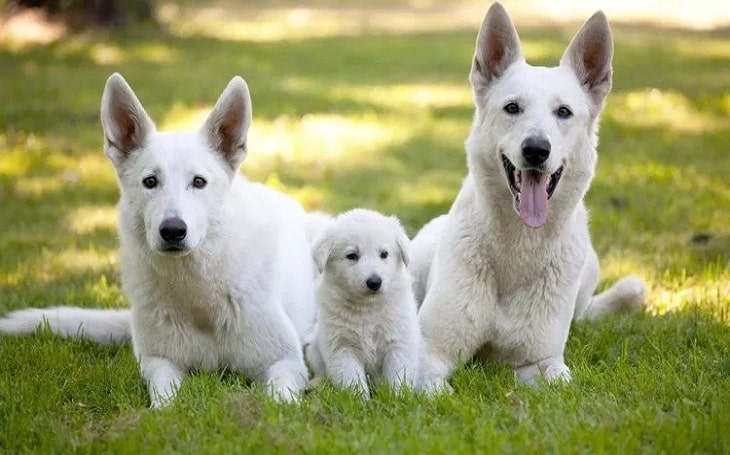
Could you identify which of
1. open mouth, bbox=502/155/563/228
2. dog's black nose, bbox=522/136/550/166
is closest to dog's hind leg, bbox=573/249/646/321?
open mouth, bbox=502/155/563/228

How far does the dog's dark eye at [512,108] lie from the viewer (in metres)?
5.32

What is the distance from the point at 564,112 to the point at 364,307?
1426 millimetres

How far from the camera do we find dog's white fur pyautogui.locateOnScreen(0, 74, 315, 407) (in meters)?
5.16

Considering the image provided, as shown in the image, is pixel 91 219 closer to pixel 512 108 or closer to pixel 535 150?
pixel 512 108

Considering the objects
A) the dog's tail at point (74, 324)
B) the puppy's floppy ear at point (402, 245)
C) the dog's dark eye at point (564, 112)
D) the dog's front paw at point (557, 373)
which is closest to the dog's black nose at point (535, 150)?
the dog's dark eye at point (564, 112)

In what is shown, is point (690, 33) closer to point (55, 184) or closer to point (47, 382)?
point (55, 184)

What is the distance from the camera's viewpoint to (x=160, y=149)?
5.23 meters

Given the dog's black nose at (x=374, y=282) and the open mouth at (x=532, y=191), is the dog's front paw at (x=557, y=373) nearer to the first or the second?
the open mouth at (x=532, y=191)

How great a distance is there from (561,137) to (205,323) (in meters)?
2.07

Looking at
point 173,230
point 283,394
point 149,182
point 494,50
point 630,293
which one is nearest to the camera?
point 173,230

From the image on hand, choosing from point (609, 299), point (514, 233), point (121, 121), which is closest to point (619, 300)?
point (609, 299)

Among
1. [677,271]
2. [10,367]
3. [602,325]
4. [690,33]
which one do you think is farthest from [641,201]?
[690,33]

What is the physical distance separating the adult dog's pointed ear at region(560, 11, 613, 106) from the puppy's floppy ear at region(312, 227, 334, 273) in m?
1.54

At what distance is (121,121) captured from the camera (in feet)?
17.5
